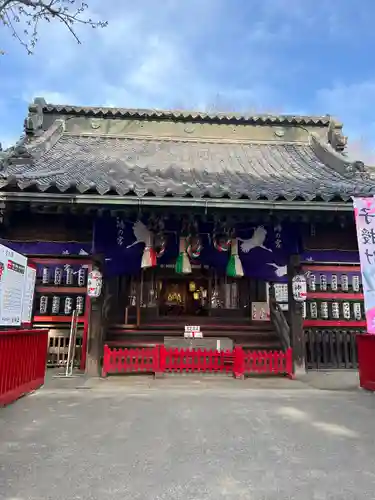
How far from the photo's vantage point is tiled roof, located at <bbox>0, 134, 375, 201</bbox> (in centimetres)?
775

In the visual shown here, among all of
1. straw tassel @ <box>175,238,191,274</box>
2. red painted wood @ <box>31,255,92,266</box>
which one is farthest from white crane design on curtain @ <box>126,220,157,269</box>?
red painted wood @ <box>31,255,92,266</box>

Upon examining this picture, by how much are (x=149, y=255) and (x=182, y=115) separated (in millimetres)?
6672

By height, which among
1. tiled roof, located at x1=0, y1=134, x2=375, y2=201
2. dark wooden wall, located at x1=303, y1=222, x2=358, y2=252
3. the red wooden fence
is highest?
tiled roof, located at x1=0, y1=134, x2=375, y2=201

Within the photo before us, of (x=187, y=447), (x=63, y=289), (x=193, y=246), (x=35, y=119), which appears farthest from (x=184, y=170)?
(x=187, y=447)

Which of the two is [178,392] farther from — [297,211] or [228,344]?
[297,211]

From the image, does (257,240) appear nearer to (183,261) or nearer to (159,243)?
(183,261)

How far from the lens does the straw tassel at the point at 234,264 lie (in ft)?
28.9

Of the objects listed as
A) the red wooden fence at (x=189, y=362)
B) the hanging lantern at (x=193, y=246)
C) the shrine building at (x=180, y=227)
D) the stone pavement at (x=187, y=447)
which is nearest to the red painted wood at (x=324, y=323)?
the shrine building at (x=180, y=227)

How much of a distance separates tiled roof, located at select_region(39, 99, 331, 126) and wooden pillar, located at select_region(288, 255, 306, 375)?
6.40 meters

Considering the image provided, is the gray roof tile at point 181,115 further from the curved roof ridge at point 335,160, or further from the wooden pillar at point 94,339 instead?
the wooden pillar at point 94,339

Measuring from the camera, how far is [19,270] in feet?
20.7

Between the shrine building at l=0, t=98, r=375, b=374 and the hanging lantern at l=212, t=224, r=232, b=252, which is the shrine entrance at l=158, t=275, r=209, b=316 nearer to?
the shrine building at l=0, t=98, r=375, b=374

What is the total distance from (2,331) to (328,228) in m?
7.46

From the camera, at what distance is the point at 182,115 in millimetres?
13289
